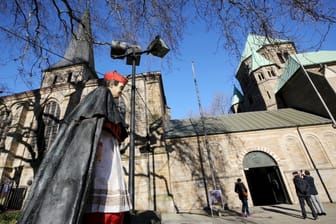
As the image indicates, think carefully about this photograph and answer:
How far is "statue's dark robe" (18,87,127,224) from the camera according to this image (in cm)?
111

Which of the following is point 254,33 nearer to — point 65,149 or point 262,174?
point 65,149

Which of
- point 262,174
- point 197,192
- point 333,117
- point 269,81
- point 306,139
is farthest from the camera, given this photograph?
point 269,81

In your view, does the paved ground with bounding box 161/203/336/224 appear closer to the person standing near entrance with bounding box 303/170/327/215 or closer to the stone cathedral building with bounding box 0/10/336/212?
the person standing near entrance with bounding box 303/170/327/215

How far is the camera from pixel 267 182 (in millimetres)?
14891

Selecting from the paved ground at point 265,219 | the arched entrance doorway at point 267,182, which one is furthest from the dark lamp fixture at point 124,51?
the arched entrance doorway at point 267,182

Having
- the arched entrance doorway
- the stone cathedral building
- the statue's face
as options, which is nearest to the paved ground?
the stone cathedral building

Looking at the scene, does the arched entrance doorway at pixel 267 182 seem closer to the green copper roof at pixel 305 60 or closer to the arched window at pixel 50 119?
the green copper roof at pixel 305 60

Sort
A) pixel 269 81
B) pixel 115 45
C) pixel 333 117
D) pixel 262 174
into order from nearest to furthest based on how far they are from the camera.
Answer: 1. pixel 115 45
2. pixel 333 117
3. pixel 262 174
4. pixel 269 81

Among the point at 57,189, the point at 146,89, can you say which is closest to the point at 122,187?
the point at 57,189

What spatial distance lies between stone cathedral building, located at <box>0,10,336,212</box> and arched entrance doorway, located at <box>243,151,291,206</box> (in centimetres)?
7

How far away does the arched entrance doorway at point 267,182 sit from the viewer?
41.6 ft

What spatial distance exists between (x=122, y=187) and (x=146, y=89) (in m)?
14.9

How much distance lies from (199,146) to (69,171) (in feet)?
43.1

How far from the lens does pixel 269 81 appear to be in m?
26.2
